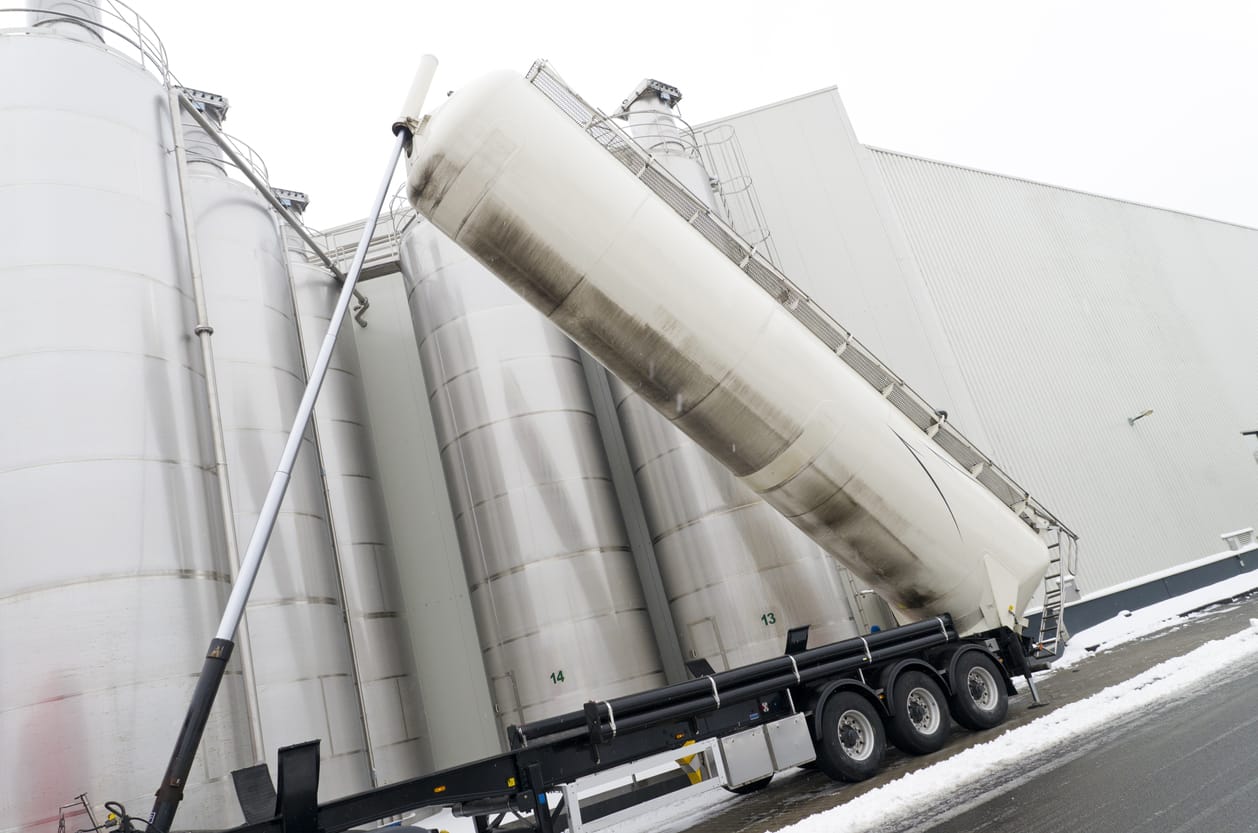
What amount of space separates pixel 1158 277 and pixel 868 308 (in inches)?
513

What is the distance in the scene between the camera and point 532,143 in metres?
8.98

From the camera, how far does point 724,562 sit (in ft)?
43.8

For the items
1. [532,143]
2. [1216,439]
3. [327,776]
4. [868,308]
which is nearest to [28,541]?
[327,776]

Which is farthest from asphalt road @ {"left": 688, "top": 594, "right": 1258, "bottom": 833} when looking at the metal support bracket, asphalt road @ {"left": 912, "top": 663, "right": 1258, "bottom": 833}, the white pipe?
the white pipe

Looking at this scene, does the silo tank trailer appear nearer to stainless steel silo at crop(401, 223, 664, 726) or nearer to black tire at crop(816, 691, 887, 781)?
black tire at crop(816, 691, 887, 781)

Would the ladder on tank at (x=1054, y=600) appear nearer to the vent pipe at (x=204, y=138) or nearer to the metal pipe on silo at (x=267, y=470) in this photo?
the metal pipe on silo at (x=267, y=470)

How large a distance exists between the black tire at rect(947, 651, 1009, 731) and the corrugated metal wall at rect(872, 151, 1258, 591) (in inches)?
363

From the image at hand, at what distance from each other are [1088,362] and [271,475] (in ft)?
64.0

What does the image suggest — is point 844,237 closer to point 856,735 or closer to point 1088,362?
point 1088,362

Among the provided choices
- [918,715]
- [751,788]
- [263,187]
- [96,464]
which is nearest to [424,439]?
[263,187]

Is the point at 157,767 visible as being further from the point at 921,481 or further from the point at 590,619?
the point at 921,481

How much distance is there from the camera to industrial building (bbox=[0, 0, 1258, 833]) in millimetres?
8664

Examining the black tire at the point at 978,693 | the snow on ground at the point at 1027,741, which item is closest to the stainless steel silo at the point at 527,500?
the black tire at the point at 978,693

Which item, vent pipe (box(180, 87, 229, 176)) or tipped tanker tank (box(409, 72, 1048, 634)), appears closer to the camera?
tipped tanker tank (box(409, 72, 1048, 634))
